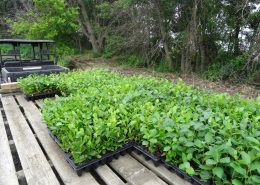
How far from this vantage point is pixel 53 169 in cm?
164

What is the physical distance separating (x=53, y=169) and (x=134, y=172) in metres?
0.65

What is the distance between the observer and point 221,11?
759 centimetres

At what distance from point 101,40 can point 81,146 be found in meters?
12.4

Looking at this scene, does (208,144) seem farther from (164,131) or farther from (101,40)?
(101,40)

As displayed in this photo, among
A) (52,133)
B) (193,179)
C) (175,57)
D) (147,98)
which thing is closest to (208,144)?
(193,179)

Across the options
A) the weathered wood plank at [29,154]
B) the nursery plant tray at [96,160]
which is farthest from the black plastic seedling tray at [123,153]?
the weathered wood plank at [29,154]

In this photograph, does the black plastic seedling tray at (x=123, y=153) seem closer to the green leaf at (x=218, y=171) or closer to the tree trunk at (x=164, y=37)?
the green leaf at (x=218, y=171)

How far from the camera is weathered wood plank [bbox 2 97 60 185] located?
4.82ft

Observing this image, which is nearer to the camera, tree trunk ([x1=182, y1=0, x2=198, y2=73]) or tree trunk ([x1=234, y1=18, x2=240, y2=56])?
tree trunk ([x1=182, y1=0, x2=198, y2=73])

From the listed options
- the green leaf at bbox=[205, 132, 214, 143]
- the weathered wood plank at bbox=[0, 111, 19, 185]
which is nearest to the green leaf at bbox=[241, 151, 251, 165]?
the green leaf at bbox=[205, 132, 214, 143]

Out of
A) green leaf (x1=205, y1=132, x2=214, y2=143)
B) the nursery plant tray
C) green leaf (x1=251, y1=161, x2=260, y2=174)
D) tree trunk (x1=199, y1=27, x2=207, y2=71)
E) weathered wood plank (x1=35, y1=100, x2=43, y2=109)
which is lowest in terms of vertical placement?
the nursery plant tray

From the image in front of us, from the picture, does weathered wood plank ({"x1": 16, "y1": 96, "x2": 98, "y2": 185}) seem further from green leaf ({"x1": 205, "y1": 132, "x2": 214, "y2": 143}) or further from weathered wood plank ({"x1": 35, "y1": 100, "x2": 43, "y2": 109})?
green leaf ({"x1": 205, "y1": 132, "x2": 214, "y2": 143})

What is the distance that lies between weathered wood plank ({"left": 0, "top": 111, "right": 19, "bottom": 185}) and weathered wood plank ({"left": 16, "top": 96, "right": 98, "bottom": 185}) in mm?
272

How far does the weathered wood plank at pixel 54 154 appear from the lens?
4.75 feet
